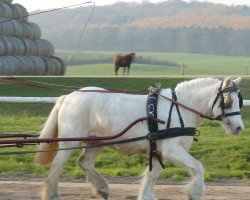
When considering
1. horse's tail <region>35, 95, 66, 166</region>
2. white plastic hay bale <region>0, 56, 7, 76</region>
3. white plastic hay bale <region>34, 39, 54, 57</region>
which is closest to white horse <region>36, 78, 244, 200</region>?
horse's tail <region>35, 95, 66, 166</region>

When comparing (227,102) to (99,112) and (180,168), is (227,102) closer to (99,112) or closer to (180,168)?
(99,112)

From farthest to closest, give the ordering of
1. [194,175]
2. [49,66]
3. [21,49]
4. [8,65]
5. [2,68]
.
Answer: [49,66] < [21,49] < [8,65] < [2,68] < [194,175]

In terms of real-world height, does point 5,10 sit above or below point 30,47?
above

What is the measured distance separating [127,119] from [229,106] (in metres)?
1.14

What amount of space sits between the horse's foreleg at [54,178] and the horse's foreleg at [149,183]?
3.04 feet

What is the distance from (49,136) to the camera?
9289mm

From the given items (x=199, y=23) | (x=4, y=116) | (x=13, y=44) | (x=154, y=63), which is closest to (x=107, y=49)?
(x=199, y=23)

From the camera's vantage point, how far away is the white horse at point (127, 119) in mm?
8812

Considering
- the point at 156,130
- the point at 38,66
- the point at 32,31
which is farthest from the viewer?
the point at 32,31

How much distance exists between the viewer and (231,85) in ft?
28.9

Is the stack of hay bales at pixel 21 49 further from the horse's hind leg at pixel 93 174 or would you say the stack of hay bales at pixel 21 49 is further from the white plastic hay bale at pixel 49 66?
the horse's hind leg at pixel 93 174

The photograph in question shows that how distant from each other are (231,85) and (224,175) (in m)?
2.77

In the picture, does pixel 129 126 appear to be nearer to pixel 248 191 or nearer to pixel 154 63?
pixel 248 191

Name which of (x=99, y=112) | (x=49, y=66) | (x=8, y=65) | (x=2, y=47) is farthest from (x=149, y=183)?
(x=49, y=66)
